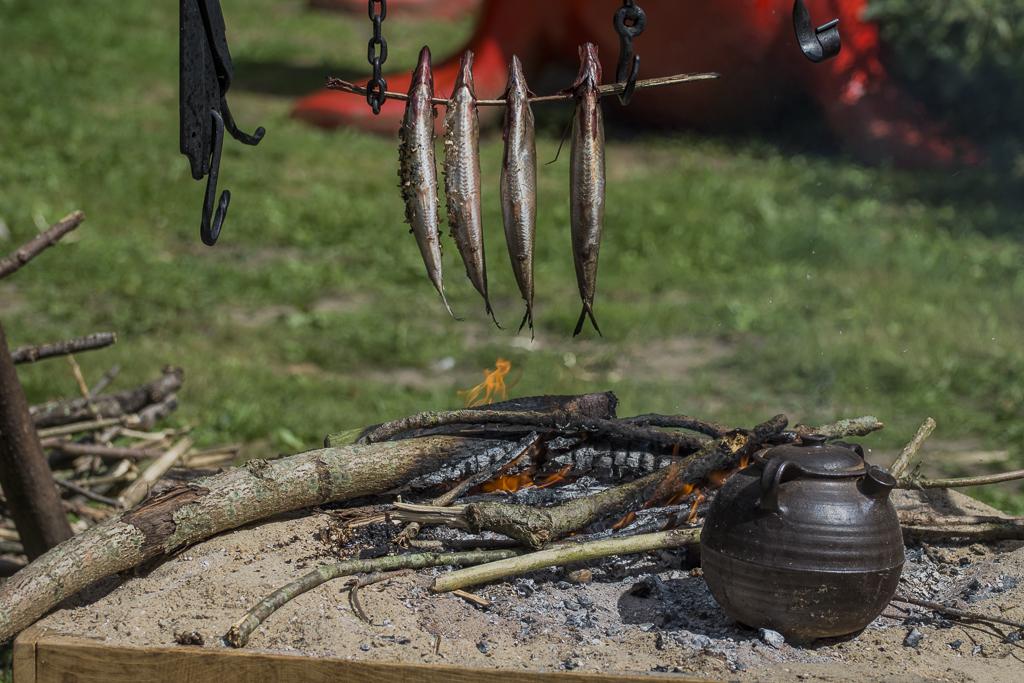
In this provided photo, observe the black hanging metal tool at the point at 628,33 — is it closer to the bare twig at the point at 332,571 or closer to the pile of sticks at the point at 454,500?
the pile of sticks at the point at 454,500

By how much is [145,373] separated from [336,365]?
105 cm

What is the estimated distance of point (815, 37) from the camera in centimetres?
351

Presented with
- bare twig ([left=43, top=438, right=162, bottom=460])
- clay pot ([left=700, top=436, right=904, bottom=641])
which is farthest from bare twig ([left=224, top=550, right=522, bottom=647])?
bare twig ([left=43, top=438, right=162, bottom=460])

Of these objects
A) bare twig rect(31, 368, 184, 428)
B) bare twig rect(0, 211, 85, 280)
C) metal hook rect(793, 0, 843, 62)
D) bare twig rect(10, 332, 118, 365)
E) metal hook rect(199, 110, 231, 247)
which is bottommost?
bare twig rect(31, 368, 184, 428)

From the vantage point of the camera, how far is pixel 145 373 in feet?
22.8

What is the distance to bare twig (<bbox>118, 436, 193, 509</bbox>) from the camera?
16.0 feet

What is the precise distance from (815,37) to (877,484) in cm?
121

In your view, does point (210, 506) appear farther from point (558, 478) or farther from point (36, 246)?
point (36, 246)

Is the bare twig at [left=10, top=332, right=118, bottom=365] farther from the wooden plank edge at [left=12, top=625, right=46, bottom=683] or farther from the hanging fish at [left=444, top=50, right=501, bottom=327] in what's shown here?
the hanging fish at [left=444, top=50, right=501, bottom=327]

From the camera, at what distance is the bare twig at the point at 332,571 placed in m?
3.25

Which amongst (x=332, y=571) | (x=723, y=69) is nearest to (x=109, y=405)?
(x=332, y=571)

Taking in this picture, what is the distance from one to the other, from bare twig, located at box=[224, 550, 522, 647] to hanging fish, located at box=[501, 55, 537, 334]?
747 millimetres

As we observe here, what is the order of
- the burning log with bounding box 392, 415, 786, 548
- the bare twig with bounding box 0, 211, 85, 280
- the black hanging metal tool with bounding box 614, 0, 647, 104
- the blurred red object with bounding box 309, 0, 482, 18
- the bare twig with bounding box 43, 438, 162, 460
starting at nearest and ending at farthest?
the black hanging metal tool with bounding box 614, 0, 647, 104, the burning log with bounding box 392, 415, 786, 548, the bare twig with bounding box 0, 211, 85, 280, the bare twig with bounding box 43, 438, 162, 460, the blurred red object with bounding box 309, 0, 482, 18

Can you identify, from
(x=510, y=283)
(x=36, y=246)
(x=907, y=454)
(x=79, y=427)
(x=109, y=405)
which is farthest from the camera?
(x=510, y=283)
